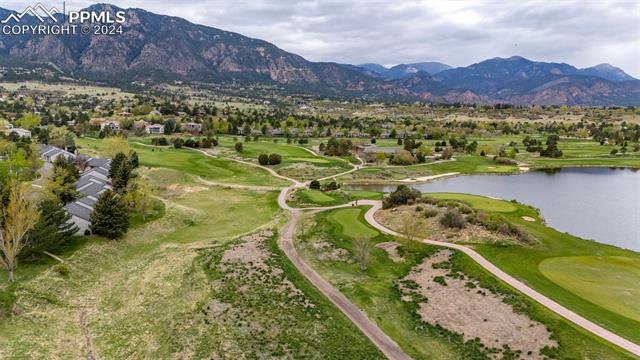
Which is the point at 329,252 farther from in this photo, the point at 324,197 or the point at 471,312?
the point at 324,197

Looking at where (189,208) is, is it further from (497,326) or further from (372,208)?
(497,326)

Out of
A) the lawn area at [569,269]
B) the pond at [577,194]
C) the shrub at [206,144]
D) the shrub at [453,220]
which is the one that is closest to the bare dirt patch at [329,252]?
the shrub at [453,220]

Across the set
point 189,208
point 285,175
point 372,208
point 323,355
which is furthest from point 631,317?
point 285,175

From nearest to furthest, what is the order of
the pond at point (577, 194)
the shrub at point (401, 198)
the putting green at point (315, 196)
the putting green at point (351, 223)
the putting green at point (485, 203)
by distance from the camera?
the putting green at point (351, 223), the shrub at point (401, 198), the pond at point (577, 194), the putting green at point (485, 203), the putting green at point (315, 196)

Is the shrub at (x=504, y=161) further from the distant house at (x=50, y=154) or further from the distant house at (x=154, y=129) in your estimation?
the distant house at (x=154, y=129)

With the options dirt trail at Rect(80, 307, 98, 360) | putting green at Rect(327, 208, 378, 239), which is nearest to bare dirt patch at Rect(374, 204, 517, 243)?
putting green at Rect(327, 208, 378, 239)

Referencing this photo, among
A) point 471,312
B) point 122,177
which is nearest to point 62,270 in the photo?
point 122,177

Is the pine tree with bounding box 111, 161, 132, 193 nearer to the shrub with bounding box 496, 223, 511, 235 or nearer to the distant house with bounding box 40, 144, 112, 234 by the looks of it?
the distant house with bounding box 40, 144, 112, 234
